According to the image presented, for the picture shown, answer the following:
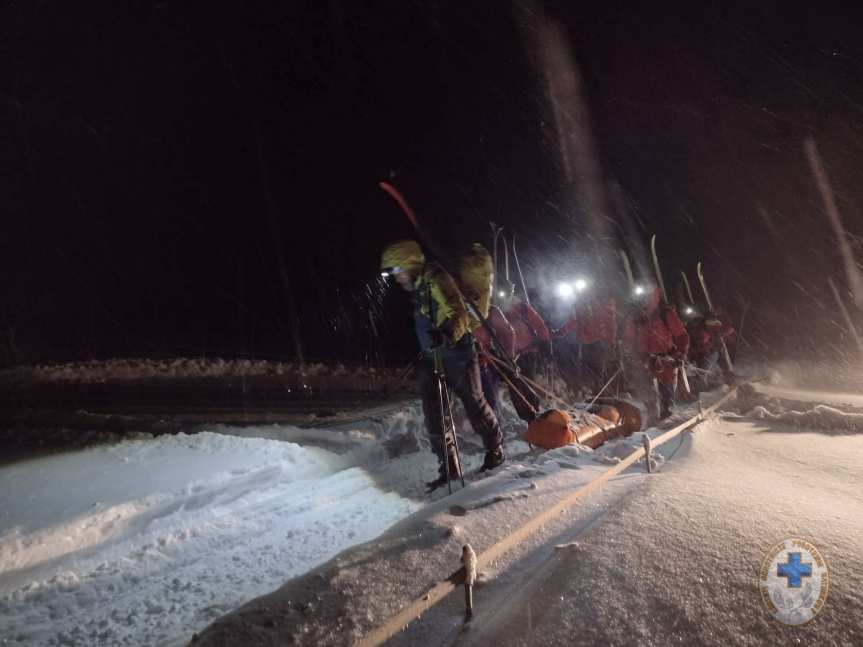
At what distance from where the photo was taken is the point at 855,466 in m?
3.66

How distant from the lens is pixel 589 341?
9727mm

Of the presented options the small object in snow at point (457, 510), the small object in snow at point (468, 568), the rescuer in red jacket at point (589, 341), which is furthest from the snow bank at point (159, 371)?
the small object in snow at point (468, 568)

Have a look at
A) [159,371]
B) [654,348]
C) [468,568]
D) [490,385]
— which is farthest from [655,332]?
[159,371]

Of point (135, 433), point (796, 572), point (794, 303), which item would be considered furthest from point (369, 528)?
point (794, 303)

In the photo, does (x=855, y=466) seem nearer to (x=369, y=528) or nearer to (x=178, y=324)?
(x=369, y=528)

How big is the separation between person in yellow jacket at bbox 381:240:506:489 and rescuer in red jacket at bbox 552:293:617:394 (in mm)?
5334

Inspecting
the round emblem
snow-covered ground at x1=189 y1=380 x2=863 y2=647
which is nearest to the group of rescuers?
snow-covered ground at x1=189 y1=380 x2=863 y2=647

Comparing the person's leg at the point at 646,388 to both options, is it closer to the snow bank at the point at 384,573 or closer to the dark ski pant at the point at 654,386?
the dark ski pant at the point at 654,386

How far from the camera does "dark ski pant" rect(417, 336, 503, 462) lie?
5.02 metres

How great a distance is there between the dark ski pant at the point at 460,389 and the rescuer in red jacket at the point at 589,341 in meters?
5.31

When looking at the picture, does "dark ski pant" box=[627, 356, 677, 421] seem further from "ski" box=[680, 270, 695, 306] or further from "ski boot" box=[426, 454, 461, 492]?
"ski" box=[680, 270, 695, 306]

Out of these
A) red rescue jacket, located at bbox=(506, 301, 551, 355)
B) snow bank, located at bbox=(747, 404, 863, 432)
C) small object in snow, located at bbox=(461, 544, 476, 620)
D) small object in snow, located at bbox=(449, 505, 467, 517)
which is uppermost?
red rescue jacket, located at bbox=(506, 301, 551, 355)

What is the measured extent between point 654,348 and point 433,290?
17.8ft

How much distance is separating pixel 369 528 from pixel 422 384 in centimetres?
172
